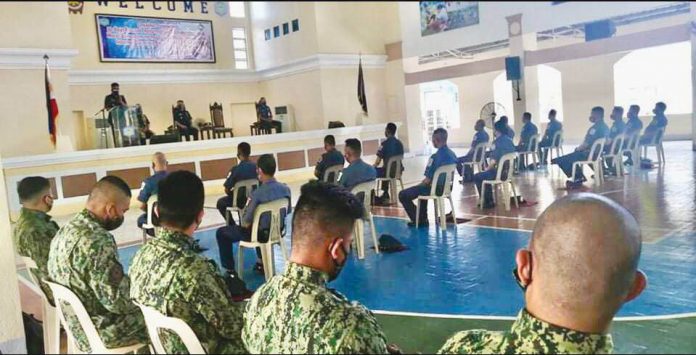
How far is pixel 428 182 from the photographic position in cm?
558

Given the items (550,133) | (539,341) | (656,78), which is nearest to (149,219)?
(539,341)

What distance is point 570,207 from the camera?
979 millimetres

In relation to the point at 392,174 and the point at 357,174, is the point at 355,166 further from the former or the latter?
the point at 392,174

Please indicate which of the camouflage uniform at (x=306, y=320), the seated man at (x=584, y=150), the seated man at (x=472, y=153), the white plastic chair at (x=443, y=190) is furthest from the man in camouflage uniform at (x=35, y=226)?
the seated man at (x=584, y=150)

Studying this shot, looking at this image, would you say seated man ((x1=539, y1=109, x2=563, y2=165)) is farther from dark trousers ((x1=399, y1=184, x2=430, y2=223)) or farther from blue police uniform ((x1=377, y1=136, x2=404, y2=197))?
blue police uniform ((x1=377, y1=136, x2=404, y2=197))

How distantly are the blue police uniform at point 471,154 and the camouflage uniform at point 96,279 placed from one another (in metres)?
3.71

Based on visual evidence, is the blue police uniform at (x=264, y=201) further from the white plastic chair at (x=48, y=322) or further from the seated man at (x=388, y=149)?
the white plastic chair at (x=48, y=322)

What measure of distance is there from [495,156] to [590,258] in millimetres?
5010

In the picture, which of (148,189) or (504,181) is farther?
(504,181)

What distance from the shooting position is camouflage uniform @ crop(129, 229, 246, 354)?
5.74 ft

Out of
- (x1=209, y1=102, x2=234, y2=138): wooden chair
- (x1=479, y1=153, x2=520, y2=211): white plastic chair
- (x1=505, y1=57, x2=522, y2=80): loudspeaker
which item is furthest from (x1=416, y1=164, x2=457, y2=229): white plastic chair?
(x1=209, y1=102, x2=234, y2=138): wooden chair

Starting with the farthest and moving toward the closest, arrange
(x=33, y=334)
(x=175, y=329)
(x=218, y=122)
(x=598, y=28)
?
(x=218, y=122) < (x=33, y=334) < (x=598, y=28) < (x=175, y=329)

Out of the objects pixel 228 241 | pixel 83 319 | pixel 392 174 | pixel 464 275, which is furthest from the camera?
pixel 392 174

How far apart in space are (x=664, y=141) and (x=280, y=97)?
3840 millimetres
